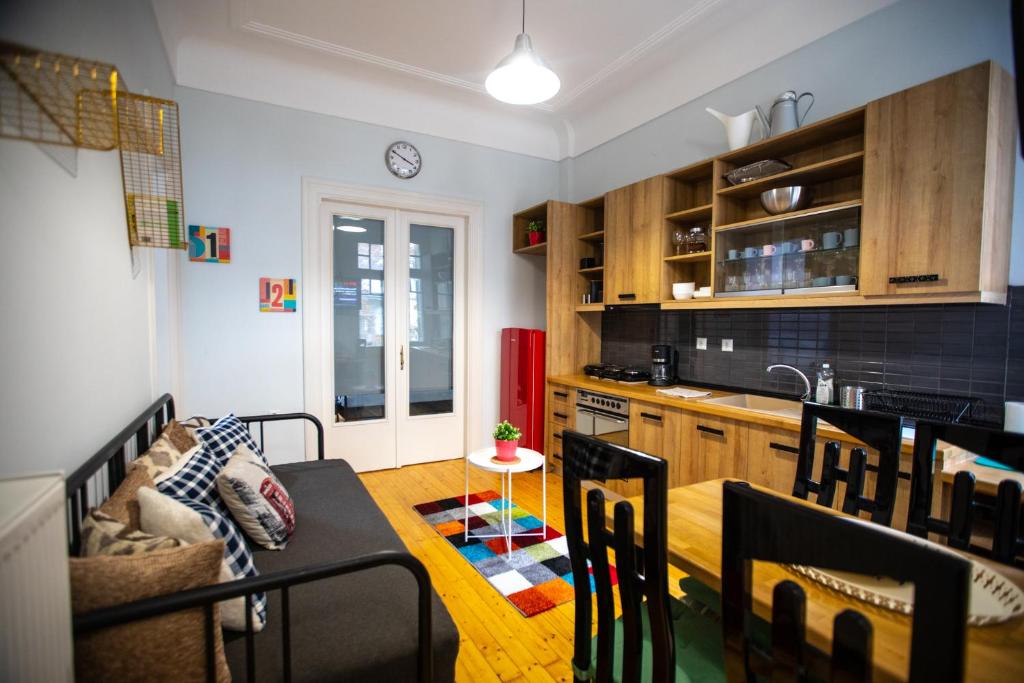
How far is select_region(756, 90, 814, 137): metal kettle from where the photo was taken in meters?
2.72

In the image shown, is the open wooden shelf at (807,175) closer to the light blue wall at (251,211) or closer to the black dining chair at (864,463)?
the black dining chair at (864,463)

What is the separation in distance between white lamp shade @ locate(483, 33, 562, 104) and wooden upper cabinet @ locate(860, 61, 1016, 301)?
5.03 feet

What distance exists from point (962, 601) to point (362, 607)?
1.32m

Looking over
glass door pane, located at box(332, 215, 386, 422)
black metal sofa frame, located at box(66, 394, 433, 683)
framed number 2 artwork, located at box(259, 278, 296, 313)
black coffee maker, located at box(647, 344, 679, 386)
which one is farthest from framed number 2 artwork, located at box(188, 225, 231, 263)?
black coffee maker, located at box(647, 344, 679, 386)

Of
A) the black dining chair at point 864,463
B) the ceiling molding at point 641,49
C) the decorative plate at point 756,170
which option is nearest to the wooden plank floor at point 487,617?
the black dining chair at point 864,463

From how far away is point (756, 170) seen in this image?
9.09 feet

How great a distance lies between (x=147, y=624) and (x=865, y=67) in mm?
3676

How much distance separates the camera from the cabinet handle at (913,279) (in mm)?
2045

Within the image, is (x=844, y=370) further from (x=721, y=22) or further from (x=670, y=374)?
(x=721, y=22)

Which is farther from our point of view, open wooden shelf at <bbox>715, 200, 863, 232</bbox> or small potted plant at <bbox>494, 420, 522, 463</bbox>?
small potted plant at <bbox>494, 420, 522, 463</bbox>

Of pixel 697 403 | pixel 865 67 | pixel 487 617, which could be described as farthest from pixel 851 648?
pixel 865 67

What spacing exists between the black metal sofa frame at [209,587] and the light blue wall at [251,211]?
183 centimetres

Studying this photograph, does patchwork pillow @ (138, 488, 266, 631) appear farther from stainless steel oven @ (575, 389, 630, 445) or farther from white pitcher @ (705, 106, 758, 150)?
white pitcher @ (705, 106, 758, 150)

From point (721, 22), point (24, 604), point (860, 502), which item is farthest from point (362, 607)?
point (721, 22)
